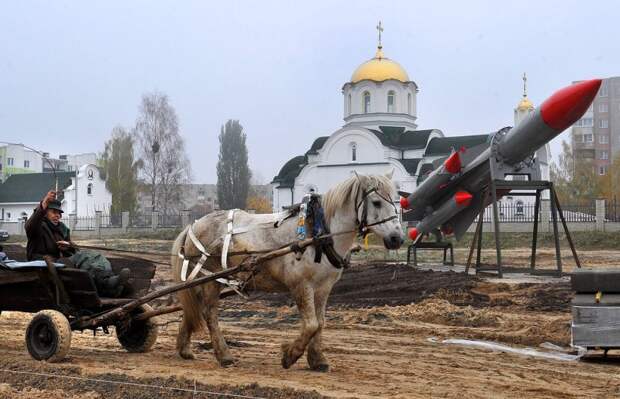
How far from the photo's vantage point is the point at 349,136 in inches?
2190

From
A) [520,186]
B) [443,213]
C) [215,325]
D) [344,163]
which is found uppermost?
A: [344,163]

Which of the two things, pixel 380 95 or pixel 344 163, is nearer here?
pixel 344 163

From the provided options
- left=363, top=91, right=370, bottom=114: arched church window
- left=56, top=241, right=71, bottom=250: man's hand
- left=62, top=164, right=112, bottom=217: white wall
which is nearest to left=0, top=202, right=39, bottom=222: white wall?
left=62, top=164, right=112, bottom=217: white wall

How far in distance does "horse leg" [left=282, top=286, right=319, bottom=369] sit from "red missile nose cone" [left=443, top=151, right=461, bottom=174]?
11.9 m

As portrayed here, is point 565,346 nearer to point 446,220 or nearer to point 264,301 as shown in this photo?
point 264,301

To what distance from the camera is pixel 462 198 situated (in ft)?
64.7

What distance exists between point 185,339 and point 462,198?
42.3 ft

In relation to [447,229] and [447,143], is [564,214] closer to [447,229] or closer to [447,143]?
[447,143]

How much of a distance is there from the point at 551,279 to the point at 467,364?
10156 mm

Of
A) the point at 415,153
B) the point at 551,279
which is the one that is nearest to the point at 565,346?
the point at 551,279

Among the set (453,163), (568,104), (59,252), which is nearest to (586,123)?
(453,163)

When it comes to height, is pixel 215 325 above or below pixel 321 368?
above

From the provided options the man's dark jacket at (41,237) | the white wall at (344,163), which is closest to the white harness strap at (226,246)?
the man's dark jacket at (41,237)

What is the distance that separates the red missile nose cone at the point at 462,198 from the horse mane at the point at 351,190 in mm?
12672
